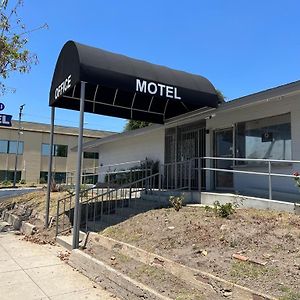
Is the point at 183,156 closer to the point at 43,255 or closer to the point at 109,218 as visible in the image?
the point at 109,218

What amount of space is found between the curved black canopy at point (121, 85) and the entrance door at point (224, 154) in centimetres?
148

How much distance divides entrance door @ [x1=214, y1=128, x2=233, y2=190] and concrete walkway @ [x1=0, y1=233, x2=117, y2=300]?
19.7ft

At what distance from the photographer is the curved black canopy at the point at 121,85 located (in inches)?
→ 385

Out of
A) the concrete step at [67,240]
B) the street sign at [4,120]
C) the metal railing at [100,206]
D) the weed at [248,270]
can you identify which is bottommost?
the concrete step at [67,240]

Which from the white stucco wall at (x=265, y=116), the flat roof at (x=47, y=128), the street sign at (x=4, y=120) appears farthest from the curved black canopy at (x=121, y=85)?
the flat roof at (x=47, y=128)

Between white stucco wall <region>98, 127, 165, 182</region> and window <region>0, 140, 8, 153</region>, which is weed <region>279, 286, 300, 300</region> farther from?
window <region>0, 140, 8, 153</region>

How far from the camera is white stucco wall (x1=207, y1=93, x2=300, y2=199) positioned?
10453 mm

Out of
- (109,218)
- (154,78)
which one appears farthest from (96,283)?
(154,78)

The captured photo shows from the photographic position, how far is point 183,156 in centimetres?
1558

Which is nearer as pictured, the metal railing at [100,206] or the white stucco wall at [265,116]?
the white stucco wall at [265,116]

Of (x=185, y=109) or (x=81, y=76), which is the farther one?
(x=185, y=109)

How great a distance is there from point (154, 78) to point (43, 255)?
18.0 ft

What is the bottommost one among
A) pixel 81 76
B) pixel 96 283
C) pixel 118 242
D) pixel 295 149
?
pixel 96 283

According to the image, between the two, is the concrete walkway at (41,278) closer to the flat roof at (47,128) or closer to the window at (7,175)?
the window at (7,175)
